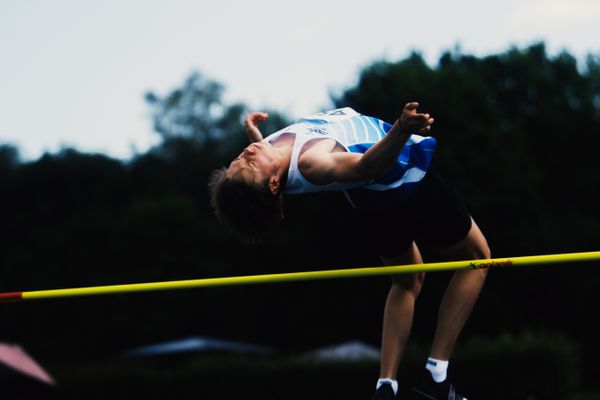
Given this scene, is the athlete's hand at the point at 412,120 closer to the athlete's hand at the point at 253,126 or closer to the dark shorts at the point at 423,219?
the dark shorts at the point at 423,219

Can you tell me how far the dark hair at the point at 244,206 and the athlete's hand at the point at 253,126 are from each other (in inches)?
22.7

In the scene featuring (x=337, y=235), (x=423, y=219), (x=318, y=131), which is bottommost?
(x=337, y=235)

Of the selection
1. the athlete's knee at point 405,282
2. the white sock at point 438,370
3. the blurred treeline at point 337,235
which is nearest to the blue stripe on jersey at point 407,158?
the athlete's knee at point 405,282

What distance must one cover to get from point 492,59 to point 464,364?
50.8ft

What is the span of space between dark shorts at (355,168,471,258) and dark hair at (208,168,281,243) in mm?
466

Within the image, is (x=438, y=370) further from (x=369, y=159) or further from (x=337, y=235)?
(x=337, y=235)

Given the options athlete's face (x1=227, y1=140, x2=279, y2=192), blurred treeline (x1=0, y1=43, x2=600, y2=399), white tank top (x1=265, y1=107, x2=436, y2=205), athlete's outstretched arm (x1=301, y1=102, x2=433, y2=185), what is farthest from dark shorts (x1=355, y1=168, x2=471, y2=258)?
blurred treeline (x1=0, y1=43, x2=600, y2=399)

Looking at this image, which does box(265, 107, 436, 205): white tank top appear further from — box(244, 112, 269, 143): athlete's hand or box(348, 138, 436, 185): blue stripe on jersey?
box(244, 112, 269, 143): athlete's hand

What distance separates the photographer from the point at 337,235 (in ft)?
97.7

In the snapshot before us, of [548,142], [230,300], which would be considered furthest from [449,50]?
[230,300]

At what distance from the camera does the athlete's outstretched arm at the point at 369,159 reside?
168 inches

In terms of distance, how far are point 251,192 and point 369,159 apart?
0.58 meters

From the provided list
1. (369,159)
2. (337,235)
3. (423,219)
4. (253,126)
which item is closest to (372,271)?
(423,219)

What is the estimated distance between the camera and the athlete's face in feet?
15.4
